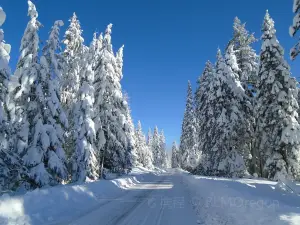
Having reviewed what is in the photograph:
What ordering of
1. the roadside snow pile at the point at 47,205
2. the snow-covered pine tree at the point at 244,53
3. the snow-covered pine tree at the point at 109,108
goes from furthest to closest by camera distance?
the snow-covered pine tree at the point at 244,53 → the snow-covered pine tree at the point at 109,108 → the roadside snow pile at the point at 47,205

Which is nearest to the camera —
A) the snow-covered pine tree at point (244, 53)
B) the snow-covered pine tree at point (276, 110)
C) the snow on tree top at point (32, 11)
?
the snow on tree top at point (32, 11)

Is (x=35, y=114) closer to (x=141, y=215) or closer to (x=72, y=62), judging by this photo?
(x=141, y=215)

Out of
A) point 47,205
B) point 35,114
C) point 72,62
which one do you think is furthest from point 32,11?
point 47,205

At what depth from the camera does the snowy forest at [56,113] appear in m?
15.1

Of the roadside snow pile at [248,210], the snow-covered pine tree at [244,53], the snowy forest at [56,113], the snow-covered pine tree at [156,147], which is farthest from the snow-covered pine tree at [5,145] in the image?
the snow-covered pine tree at [156,147]

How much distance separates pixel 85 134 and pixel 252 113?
17.9 meters

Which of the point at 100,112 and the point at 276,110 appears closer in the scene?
the point at 276,110

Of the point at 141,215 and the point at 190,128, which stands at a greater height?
the point at 190,128

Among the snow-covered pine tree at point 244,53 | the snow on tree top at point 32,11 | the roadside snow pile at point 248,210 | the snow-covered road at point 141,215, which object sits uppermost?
the snow-covered pine tree at point 244,53

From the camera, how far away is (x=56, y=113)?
18.5 metres

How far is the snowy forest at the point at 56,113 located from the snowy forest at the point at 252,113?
10475mm

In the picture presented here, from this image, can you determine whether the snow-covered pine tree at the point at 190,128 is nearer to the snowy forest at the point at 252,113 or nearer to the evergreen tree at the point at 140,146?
the snowy forest at the point at 252,113

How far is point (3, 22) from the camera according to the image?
1209cm

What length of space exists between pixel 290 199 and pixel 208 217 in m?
3.94
